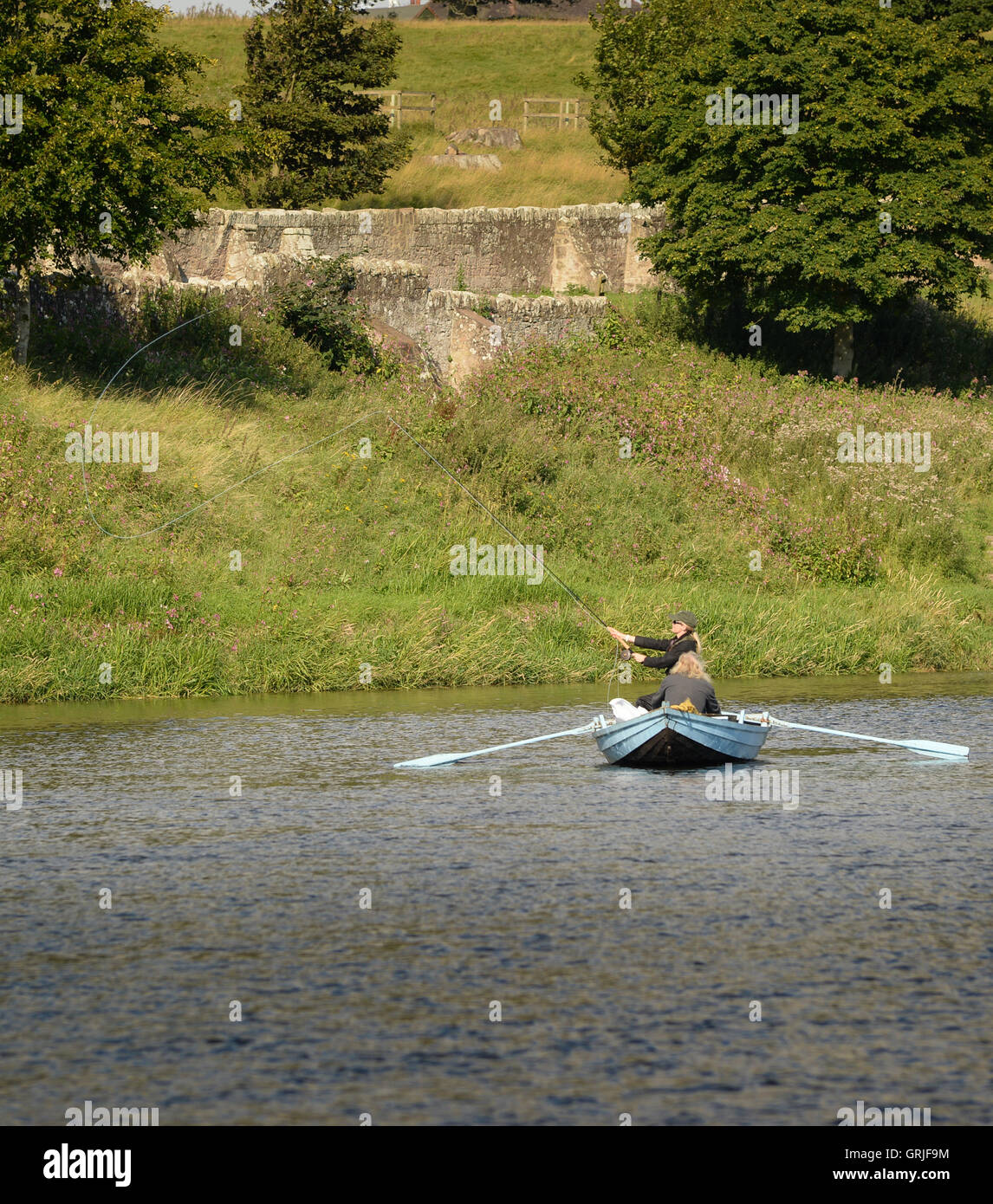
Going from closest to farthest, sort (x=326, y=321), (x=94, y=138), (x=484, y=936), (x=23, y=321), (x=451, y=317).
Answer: (x=484, y=936), (x=94, y=138), (x=23, y=321), (x=326, y=321), (x=451, y=317)

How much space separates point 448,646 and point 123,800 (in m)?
8.94

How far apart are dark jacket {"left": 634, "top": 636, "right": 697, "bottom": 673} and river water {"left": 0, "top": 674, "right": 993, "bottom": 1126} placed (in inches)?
51.3

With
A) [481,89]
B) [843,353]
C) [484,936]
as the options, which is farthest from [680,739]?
[481,89]

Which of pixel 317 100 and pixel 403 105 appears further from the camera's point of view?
pixel 403 105

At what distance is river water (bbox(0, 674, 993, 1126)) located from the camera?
25.7 ft

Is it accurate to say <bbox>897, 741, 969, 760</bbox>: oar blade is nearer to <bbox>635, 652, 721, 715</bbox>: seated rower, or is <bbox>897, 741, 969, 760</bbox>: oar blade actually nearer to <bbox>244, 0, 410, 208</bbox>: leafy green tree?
<bbox>635, 652, 721, 715</bbox>: seated rower

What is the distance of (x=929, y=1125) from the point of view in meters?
7.44

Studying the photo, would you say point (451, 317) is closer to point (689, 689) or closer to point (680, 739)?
point (689, 689)

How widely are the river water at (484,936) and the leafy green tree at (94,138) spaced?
11386 mm

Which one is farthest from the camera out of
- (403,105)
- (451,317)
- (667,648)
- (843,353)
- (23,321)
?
(403,105)

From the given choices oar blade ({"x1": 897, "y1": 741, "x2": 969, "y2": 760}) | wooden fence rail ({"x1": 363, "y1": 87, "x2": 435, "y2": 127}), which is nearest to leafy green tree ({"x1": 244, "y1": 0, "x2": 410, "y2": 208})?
wooden fence rail ({"x1": 363, "y1": 87, "x2": 435, "y2": 127})

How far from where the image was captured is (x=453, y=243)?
4069 centimetres

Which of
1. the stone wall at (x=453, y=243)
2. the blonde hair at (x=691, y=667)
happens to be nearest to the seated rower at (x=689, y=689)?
the blonde hair at (x=691, y=667)

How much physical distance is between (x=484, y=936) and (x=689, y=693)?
6860mm
